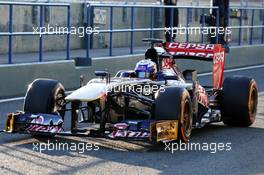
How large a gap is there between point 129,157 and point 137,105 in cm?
125

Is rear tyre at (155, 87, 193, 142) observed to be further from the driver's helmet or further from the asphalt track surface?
the driver's helmet

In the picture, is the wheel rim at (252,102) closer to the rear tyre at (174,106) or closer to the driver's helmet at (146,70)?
the driver's helmet at (146,70)

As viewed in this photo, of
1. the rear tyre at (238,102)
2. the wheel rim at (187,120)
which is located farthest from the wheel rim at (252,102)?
the wheel rim at (187,120)

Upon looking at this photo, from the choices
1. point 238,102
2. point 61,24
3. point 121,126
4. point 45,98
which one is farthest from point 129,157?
point 61,24

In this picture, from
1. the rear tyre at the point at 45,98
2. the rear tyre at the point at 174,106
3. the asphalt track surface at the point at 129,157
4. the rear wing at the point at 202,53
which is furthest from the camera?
the rear wing at the point at 202,53

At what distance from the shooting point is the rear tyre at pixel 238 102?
36.6 feet

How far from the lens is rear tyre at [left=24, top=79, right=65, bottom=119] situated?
382 inches

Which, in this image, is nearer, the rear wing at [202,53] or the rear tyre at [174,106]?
the rear tyre at [174,106]

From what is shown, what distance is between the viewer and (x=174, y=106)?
9.28m

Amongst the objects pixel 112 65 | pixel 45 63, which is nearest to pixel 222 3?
pixel 112 65

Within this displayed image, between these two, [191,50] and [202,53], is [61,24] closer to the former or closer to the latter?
[191,50]

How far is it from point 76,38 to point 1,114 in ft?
30.8

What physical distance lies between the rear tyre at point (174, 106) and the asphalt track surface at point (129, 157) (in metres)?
0.33

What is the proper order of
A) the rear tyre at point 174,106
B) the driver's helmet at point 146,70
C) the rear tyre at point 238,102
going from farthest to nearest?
the rear tyre at point 238,102, the driver's helmet at point 146,70, the rear tyre at point 174,106
